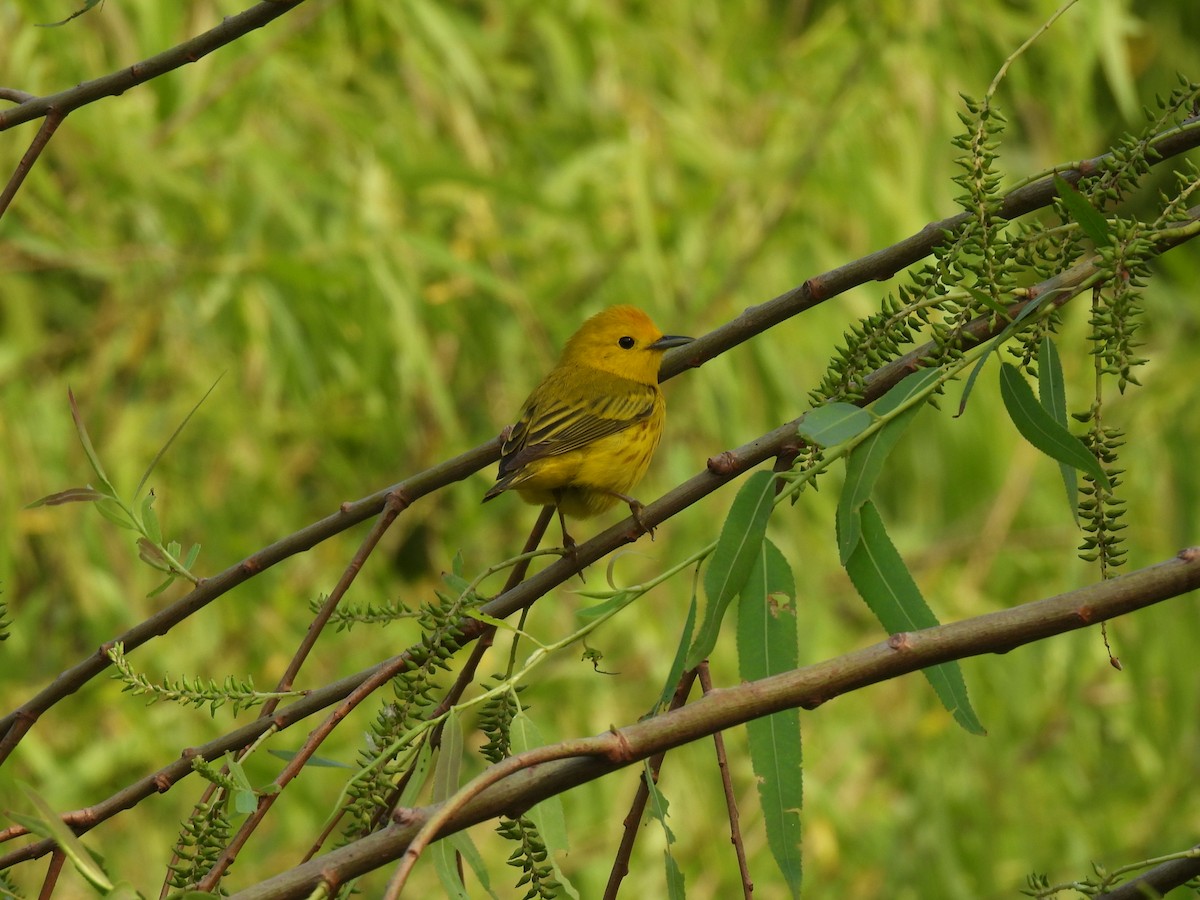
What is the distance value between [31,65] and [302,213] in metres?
1.04

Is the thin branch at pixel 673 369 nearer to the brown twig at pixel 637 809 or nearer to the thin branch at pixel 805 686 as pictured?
the brown twig at pixel 637 809

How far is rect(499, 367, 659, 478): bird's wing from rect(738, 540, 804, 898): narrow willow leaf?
4.98 ft

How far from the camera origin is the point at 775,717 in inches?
60.7

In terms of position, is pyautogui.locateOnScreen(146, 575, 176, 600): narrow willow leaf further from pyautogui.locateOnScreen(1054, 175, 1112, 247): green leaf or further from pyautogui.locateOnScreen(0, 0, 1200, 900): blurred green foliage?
pyautogui.locateOnScreen(0, 0, 1200, 900): blurred green foliage

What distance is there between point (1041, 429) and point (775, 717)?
1.46 ft

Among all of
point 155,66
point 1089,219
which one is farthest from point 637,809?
point 155,66

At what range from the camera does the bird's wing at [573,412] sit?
340cm

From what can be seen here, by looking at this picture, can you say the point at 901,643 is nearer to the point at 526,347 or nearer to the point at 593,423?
the point at 593,423

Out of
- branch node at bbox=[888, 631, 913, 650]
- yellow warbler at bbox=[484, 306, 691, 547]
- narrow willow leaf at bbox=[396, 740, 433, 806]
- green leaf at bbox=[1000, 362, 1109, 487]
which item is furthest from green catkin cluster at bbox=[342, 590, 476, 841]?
yellow warbler at bbox=[484, 306, 691, 547]

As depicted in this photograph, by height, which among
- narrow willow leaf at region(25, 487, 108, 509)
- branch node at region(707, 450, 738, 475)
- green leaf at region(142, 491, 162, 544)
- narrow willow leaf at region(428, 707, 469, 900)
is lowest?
narrow willow leaf at region(428, 707, 469, 900)

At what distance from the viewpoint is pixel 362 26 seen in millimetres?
5566

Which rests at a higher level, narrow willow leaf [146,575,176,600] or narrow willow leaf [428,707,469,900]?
narrow willow leaf [146,575,176,600]

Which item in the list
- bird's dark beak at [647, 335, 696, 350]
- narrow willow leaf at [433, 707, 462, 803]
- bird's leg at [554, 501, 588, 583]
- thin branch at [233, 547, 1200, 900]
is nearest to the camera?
thin branch at [233, 547, 1200, 900]

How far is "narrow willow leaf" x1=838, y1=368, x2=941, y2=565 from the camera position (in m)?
1.58
